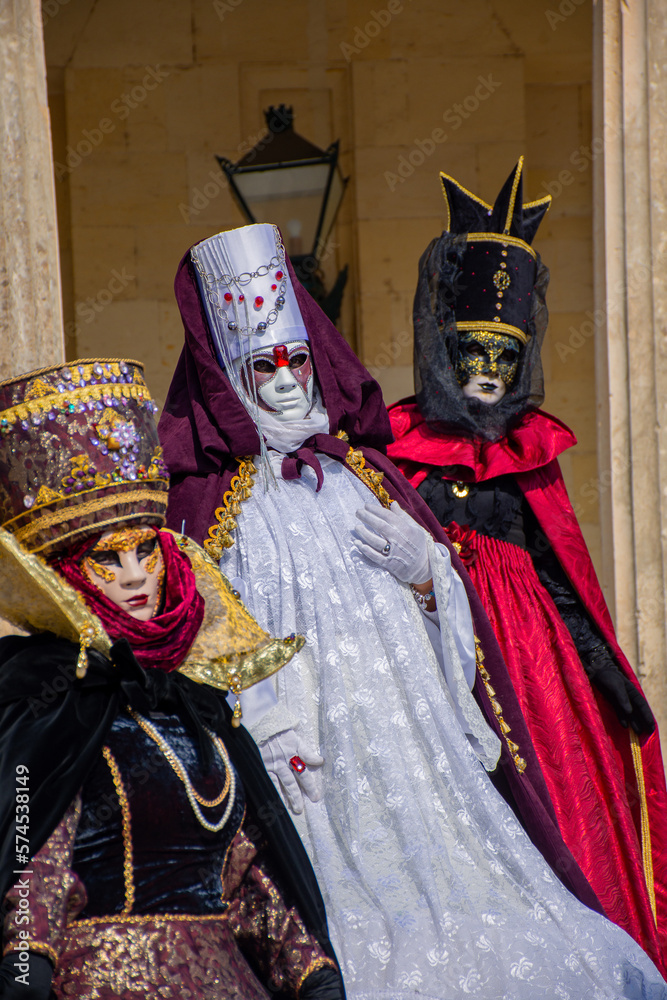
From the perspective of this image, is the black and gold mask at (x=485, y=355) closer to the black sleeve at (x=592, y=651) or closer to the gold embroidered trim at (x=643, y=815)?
the black sleeve at (x=592, y=651)

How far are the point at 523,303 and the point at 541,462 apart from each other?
48 centimetres

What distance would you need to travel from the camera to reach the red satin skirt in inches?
140

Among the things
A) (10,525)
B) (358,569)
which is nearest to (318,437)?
(358,569)

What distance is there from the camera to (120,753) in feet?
7.27

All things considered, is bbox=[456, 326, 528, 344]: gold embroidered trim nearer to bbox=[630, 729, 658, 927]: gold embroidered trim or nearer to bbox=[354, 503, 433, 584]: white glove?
bbox=[354, 503, 433, 584]: white glove

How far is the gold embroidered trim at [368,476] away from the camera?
3.25m

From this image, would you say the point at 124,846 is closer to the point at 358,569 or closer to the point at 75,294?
the point at 358,569

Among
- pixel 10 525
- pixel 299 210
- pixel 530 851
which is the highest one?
pixel 299 210

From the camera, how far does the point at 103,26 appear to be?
5.68m

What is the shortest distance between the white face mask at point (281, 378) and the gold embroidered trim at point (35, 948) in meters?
1.52

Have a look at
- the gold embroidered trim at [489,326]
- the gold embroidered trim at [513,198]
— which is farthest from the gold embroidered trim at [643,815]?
the gold embroidered trim at [513,198]

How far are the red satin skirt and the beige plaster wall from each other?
2128 millimetres

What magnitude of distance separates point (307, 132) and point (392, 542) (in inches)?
129

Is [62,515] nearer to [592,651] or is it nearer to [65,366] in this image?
[65,366]
